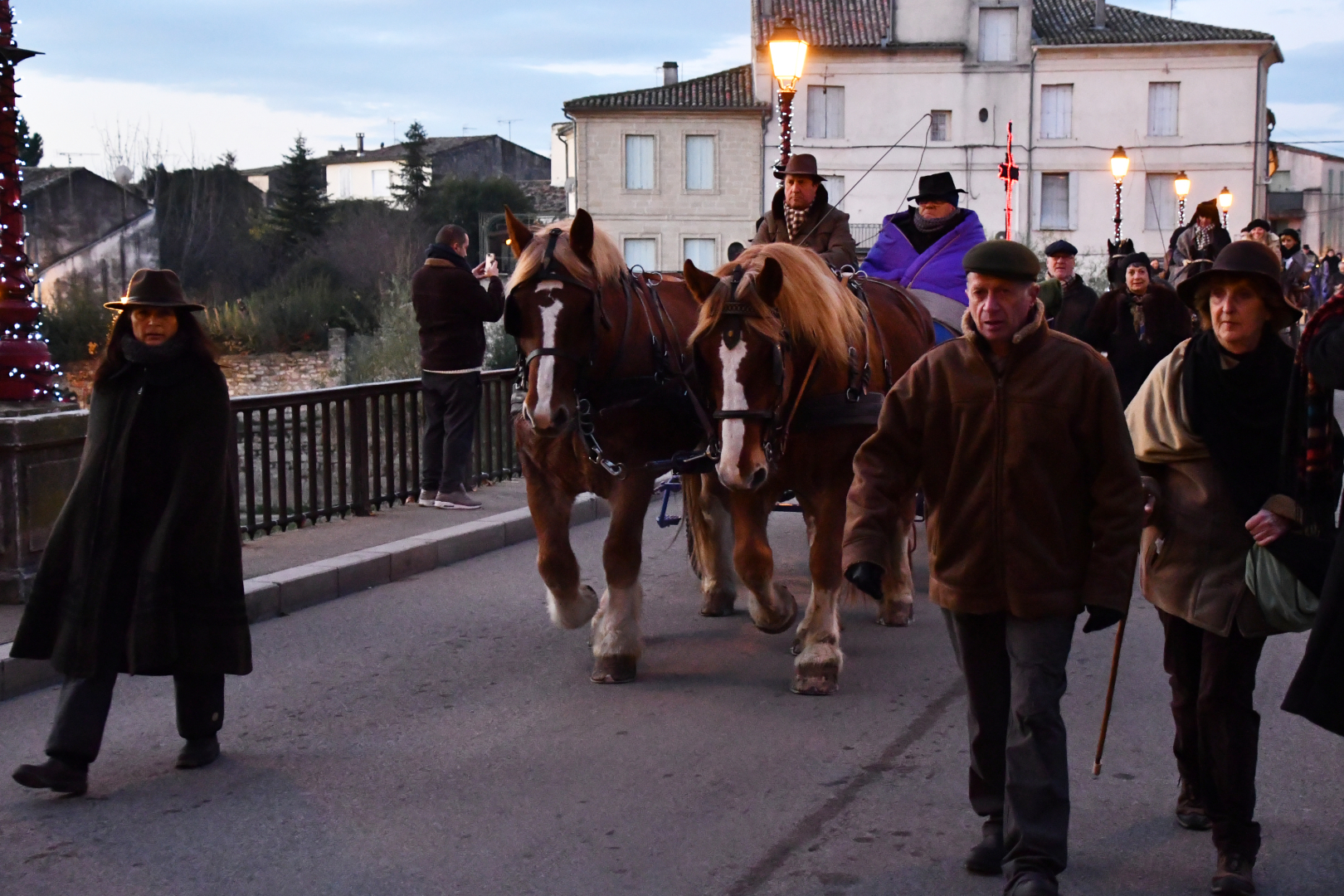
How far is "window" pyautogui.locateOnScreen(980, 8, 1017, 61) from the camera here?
51.5m

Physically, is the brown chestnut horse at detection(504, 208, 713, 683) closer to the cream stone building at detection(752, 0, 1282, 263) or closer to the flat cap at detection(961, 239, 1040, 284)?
the flat cap at detection(961, 239, 1040, 284)

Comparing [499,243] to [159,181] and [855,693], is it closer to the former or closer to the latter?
[159,181]

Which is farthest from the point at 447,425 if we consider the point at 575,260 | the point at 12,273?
the point at 575,260

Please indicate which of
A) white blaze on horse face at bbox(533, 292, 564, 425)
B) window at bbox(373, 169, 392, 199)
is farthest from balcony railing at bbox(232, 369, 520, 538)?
window at bbox(373, 169, 392, 199)

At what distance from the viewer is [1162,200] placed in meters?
52.3

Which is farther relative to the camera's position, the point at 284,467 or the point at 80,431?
the point at 284,467

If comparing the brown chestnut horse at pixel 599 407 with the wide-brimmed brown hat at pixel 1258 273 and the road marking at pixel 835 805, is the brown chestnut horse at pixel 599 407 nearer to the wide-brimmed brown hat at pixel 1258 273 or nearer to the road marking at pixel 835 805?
the road marking at pixel 835 805

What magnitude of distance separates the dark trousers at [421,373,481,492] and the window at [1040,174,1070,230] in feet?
145

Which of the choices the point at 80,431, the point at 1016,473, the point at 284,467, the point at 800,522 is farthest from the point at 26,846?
the point at 800,522

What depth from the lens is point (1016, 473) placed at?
4055 mm

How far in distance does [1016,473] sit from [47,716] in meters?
4.30

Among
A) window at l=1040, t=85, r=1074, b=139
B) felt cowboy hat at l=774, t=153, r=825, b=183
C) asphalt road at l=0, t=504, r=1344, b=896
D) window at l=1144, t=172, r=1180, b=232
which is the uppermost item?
window at l=1040, t=85, r=1074, b=139

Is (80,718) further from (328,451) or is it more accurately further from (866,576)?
(328,451)

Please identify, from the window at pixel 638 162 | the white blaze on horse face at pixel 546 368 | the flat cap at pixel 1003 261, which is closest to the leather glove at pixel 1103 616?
the flat cap at pixel 1003 261
